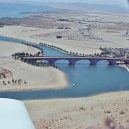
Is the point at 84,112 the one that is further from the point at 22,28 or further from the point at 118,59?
the point at 22,28

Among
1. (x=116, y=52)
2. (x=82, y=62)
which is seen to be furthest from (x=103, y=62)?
(x=116, y=52)

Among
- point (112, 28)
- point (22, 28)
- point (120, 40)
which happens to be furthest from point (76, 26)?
point (120, 40)

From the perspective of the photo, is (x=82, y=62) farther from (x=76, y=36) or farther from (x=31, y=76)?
(x=76, y=36)

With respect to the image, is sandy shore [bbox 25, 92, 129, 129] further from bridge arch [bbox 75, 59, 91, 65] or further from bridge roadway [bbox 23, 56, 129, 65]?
bridge arch [bbox 75, 59, 91, 65]

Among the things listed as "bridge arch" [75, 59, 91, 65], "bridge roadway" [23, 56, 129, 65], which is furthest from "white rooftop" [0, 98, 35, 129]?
"bridge arch" [75, 59, 91, 65]

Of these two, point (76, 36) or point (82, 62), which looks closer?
point (82, 62)

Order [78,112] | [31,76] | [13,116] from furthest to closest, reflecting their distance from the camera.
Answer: [31,76], [78,112], [13,116]

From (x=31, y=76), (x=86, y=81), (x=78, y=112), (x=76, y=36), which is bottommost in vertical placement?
(x=76, y=36)
